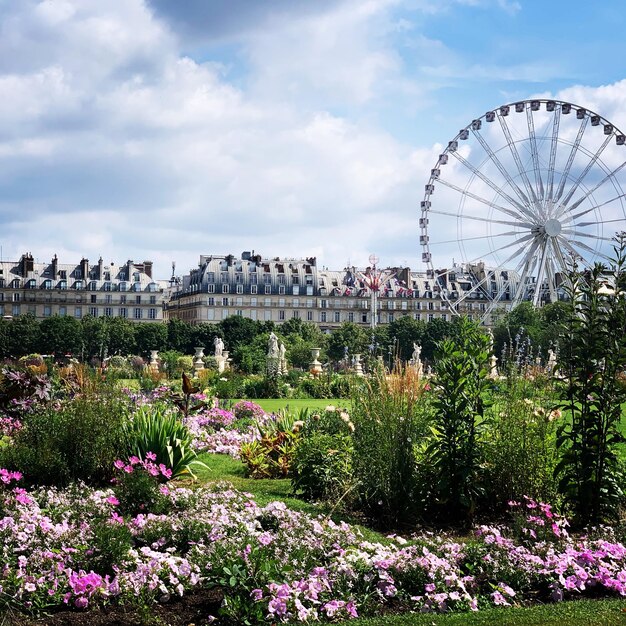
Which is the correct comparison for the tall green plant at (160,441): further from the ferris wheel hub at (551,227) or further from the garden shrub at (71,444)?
the ferris wheel hub at (551,227)

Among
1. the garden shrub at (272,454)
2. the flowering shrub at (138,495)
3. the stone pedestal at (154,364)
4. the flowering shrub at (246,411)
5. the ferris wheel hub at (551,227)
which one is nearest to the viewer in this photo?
the flowering shrub at (138,495)

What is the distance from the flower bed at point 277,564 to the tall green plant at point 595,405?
0.54 m

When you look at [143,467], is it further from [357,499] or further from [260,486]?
[357,499]

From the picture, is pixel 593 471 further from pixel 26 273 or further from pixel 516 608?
pixel 26 273

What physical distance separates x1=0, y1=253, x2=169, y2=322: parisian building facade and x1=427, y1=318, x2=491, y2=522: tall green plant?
93.8 metres

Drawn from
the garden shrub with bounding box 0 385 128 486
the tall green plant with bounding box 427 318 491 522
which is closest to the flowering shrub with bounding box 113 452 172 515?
the garden shrub with bounding box 0 385 128 486

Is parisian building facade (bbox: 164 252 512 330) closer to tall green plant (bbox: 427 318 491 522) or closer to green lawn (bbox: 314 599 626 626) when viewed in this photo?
tall green plant (bbox: 427 318 491 522)

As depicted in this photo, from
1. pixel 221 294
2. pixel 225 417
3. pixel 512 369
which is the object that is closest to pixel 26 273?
pixel 221 294

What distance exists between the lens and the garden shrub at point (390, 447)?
28.3 ft

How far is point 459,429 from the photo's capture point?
342 inches

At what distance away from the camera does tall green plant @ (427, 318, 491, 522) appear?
847 centimetres

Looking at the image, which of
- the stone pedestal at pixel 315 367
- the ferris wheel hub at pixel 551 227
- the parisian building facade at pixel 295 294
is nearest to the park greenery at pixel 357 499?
the stone pedestal at pixel 315 367

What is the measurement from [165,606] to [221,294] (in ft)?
311

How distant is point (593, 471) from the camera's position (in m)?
8.28
